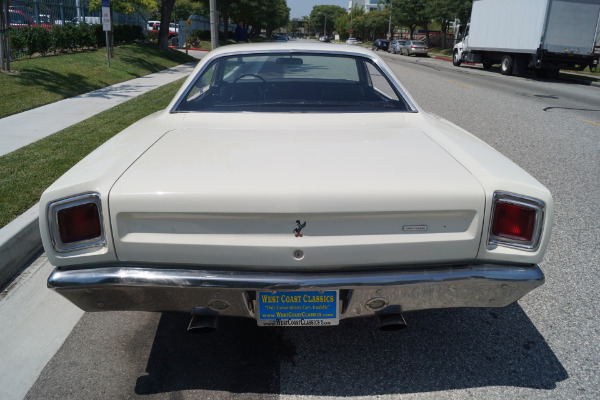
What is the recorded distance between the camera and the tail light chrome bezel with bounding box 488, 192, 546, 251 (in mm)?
2436

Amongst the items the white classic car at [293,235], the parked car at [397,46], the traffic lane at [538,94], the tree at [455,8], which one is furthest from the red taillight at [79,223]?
the parked car at [397,46]

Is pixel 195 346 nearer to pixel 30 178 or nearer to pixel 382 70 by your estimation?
pixel 382 70

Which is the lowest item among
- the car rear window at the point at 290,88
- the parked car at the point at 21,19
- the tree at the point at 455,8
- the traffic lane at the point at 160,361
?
the traffic lane at the point at 160,361

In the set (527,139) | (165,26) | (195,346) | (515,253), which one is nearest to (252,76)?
(195,346)

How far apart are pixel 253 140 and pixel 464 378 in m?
1.70

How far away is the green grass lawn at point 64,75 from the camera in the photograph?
36.1 feet

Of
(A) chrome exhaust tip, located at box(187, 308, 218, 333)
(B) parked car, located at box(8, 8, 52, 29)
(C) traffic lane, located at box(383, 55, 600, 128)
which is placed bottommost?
(C) traffic lane, located at box(383, 55, 600, 128)

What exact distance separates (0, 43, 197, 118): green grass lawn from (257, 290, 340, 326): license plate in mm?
8737

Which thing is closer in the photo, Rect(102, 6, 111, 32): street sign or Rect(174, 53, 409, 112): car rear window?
Rect(174, 53, 409, 112): car rear window

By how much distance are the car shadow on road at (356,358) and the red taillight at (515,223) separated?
809 mm

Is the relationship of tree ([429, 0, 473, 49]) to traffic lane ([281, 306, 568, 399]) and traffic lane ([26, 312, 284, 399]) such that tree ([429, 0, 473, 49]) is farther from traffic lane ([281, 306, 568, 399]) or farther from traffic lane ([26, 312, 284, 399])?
traffic lane ([26, 312, 284, 399])

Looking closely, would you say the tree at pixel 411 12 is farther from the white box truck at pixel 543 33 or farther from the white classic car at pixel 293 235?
the white classic car at pixel 293 235

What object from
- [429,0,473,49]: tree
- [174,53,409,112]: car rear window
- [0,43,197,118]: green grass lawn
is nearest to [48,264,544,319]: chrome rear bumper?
[174,53,409,112]: car rear window

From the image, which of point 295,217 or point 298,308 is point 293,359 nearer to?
point 298,308
